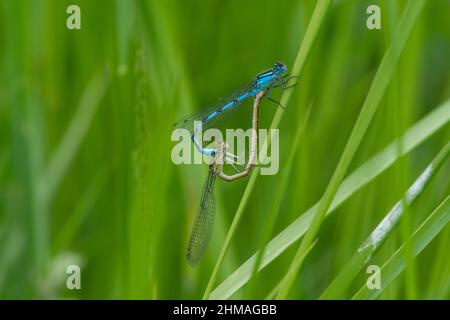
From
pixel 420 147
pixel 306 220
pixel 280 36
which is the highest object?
pixel 280 36

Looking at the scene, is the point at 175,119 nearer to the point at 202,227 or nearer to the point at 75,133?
the point at 202,227

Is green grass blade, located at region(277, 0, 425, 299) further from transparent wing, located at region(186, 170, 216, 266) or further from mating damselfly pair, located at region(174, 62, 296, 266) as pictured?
transparent wing, located at region(186, 170, 216, 266)

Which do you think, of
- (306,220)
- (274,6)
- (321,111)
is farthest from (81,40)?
(306,220)

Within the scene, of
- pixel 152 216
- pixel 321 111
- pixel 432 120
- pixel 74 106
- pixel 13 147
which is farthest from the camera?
pixel 74 106
